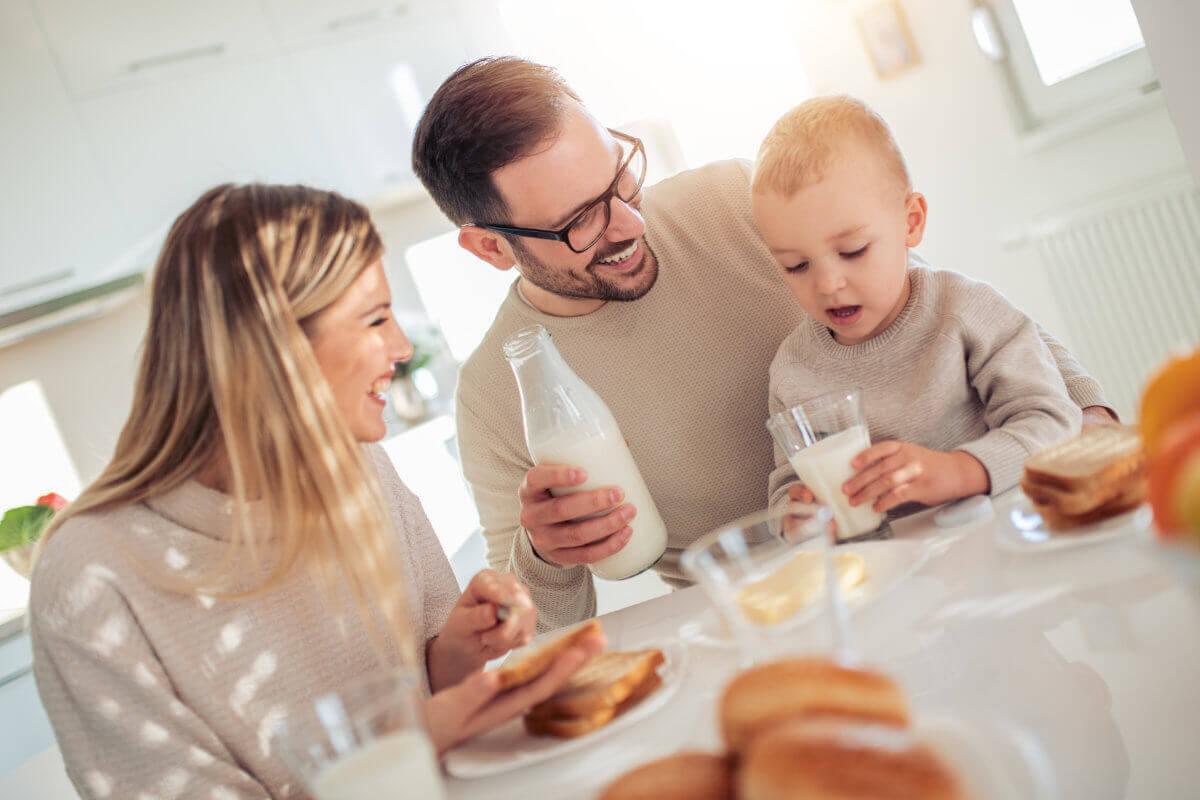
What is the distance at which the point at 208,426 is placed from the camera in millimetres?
1049

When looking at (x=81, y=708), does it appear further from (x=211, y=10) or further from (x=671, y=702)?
(x=211, y=10)

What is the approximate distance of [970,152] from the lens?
3.06 meters

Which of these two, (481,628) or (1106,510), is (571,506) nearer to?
(481,628)

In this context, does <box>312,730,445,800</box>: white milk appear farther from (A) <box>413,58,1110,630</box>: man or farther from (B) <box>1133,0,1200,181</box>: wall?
(B) <box>1133,0,1200,181</box>: wall

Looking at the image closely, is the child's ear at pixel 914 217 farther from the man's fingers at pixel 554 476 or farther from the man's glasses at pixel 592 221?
the man's fingers at pixel 554 476

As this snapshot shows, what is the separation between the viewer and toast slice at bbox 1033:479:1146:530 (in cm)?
76

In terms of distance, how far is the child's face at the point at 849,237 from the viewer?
1.21 meters

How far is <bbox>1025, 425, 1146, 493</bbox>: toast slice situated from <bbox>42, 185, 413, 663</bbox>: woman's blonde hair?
26.2 inches

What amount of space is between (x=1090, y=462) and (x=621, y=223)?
0.88m

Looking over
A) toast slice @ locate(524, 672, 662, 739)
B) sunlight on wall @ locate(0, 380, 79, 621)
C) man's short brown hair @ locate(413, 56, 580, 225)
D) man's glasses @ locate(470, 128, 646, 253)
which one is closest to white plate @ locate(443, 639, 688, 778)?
toast slice @ locate(524, 672, 662, 739)

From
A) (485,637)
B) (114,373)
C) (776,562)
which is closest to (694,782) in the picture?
(776,562)

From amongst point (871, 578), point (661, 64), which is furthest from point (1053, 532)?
point (661, 64)

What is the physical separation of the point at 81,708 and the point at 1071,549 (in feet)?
3.09

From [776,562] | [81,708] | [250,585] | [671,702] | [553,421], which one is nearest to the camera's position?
[776,562]
